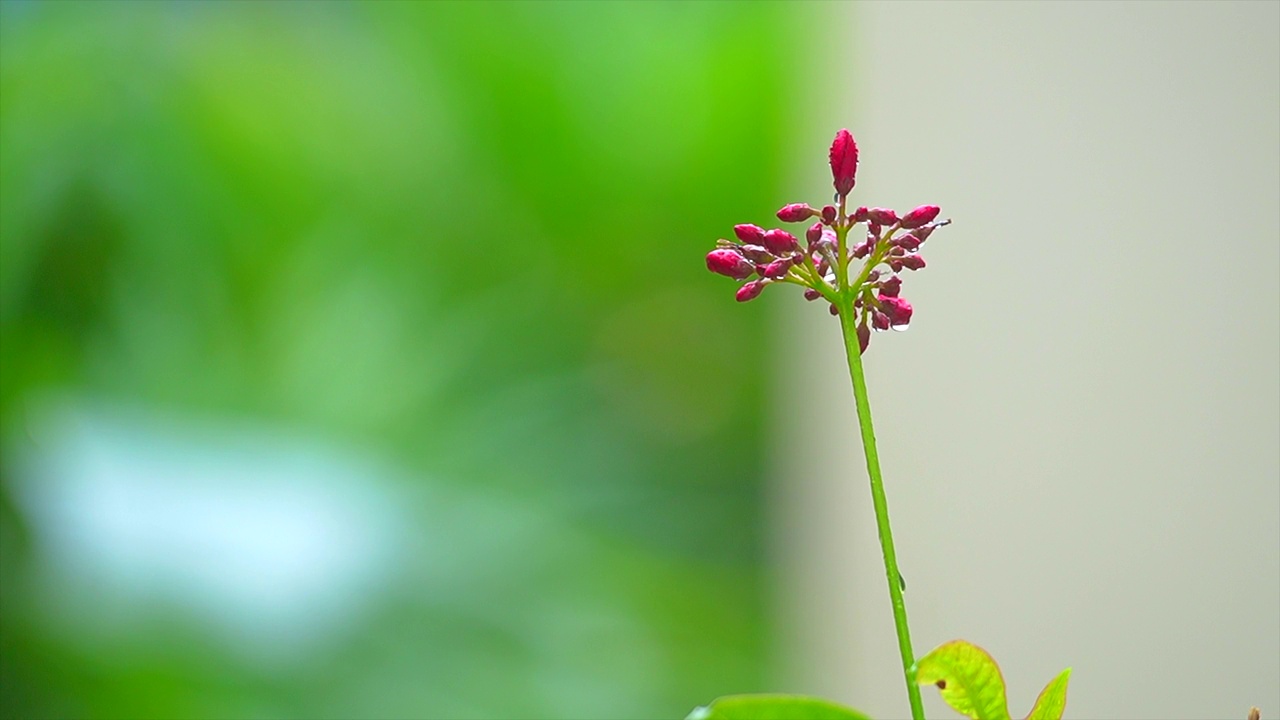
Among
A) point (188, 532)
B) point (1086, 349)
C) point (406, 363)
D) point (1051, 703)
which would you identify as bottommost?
point (1051, 703)

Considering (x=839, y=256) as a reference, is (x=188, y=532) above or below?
above

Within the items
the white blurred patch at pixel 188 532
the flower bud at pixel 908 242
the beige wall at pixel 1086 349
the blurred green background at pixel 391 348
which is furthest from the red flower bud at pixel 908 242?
the white blurred patch at pixel 188 532

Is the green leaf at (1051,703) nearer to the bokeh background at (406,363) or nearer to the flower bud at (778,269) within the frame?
the flower bud at (778,269)

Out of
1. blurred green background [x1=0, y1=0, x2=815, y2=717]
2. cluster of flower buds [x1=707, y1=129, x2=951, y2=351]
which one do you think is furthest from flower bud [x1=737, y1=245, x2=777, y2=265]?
blurred green background [x1=0, y1=0, x2=815, y2=717]

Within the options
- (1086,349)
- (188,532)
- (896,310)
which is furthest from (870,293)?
(188,532)

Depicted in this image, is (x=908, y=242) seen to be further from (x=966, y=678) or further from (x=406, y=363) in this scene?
(x=406, y=363)

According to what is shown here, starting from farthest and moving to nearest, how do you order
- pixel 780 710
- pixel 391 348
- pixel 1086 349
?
1. pixel 391 348
2. pixel 1086 349
3. pixel 780 710

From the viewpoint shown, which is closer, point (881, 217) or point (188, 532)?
point (881, 217)

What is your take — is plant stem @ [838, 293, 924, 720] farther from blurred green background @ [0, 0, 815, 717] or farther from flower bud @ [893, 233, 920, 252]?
blurred green background @ [0, 0, 815, 717]

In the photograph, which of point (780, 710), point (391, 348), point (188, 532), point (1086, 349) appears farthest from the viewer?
point (391, 348)
